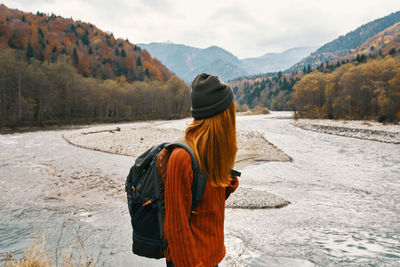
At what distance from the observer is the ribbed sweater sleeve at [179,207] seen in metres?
1.19

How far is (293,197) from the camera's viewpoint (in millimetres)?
7938

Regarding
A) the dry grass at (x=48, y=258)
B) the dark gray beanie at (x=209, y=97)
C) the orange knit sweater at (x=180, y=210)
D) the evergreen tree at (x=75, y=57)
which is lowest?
the dry grass at (x=48, y=258)

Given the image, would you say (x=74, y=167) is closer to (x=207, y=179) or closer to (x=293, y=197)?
(x=293, y=197)

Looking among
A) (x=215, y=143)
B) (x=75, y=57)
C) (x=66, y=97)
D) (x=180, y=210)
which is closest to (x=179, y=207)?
(x=180, y=210)

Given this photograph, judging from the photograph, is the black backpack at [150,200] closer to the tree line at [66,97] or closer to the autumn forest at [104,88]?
the tree line at [66,97]

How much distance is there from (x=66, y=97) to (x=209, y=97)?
53443 millimetres

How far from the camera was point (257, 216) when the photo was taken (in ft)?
20.7

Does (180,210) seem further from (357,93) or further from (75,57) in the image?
(75,57)

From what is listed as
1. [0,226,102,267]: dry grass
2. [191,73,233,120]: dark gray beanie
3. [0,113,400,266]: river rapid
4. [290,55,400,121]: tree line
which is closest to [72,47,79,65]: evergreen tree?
[290,55,400,121]: tree line

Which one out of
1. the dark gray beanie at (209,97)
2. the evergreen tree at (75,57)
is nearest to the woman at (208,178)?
the dark gray beanie at (209,97)

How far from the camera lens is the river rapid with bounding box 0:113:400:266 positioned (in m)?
4.58

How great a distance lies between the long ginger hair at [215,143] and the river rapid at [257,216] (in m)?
2.46

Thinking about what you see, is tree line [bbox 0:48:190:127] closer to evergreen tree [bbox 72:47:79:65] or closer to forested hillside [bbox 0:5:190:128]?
forested hillside [bbox 0:5:190:128]

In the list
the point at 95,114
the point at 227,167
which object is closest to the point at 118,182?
the point at 227,167
